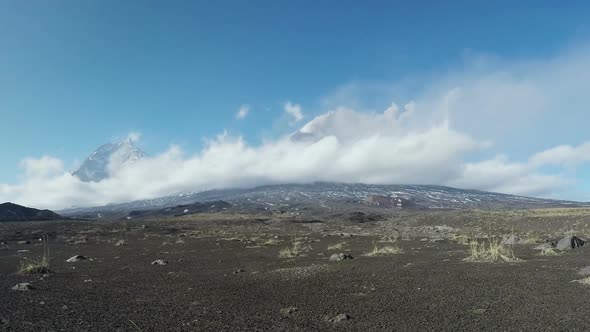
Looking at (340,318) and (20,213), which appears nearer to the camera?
(340,318)

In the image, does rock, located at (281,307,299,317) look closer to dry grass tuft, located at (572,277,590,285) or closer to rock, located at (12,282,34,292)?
dry grass tuft, located at (572,277,590,285)

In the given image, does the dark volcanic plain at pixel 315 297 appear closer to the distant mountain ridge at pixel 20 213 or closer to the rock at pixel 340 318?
the rock at pixel 340 318

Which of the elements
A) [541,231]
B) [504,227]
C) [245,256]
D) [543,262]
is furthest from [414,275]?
[504,227]

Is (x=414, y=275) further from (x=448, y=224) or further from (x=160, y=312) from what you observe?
(x=448, y=224)

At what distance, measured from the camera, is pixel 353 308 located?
390 inches

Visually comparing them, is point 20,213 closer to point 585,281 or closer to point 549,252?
point 549,252

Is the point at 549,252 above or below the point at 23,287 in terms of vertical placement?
below

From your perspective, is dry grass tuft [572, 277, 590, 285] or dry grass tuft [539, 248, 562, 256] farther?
dry grass tuft [539, 248, 562, 256]

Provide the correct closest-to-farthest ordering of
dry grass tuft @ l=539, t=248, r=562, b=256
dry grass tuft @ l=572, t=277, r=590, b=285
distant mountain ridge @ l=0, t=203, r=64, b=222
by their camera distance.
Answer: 1. dry grass tuft @ l=572, t=277, r=590, b=285
2. dry grass tuft @ l=539, t=248, r=562, b=256
3. distant mountain ridge @ l=0, t=203, r=64, b=222

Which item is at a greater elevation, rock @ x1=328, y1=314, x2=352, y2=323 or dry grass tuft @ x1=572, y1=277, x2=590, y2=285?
dry grass tuft @ x1=572, y1=277, x2=590, y2=285

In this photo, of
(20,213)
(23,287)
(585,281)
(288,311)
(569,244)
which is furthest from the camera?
(20,213)

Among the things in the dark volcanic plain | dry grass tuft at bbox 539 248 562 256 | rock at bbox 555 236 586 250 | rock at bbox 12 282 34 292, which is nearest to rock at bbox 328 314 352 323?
the dark volcanic plain

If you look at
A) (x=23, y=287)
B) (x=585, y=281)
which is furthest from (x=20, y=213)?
(x=585, y=281)

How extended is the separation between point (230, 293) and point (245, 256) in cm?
1145
